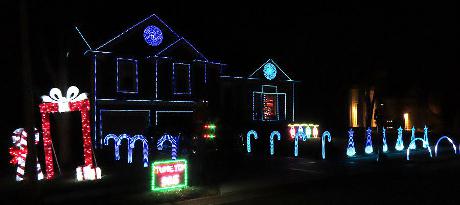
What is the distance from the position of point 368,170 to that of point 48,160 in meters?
10.8

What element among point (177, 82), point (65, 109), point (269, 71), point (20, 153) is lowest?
point (20, 153)

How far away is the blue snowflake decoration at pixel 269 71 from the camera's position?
1334 inches

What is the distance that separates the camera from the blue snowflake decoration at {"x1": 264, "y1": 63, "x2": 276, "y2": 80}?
3388cm

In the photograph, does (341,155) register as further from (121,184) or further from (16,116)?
(16,116)

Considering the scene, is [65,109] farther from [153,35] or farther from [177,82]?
[177,82]

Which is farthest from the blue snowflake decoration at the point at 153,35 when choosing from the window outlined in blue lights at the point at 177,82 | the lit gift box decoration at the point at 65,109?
the lit gift box decoration at the point at 65,109

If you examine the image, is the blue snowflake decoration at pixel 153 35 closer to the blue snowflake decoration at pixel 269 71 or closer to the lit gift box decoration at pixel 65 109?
the blue snowflake decoration at pixel 269 71

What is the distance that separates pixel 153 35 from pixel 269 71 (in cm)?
888

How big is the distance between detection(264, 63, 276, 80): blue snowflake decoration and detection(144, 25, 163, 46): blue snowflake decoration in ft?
26.2

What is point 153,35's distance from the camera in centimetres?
2928

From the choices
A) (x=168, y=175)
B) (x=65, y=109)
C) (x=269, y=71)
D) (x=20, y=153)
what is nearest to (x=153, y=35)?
(x=269, y=71)

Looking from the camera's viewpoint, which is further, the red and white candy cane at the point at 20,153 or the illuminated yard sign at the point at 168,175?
the red and white candy cane at the point at 20,153

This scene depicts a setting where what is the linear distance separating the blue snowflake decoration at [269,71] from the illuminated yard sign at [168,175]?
21875 mm

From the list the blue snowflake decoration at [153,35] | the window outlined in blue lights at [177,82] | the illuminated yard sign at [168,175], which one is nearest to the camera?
the illuminated yard sign at [168,175]
